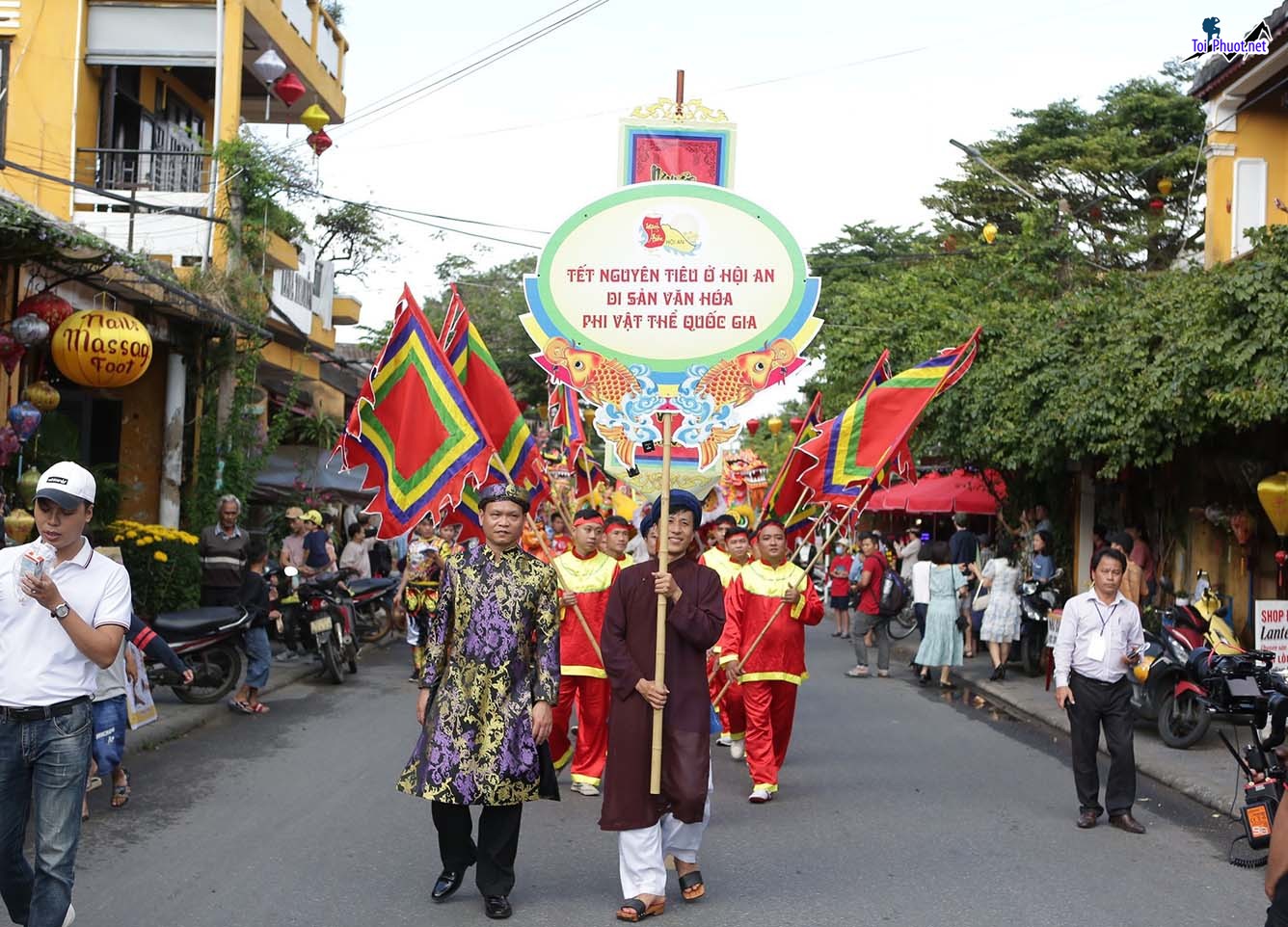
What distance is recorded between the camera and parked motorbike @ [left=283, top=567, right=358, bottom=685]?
45.5 ft

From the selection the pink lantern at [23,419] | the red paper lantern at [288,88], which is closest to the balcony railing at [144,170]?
the red paper lantern at [288,88]

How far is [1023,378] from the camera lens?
52.3 ft

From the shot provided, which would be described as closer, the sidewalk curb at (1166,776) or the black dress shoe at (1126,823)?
the black dress shoe at (1126,823)

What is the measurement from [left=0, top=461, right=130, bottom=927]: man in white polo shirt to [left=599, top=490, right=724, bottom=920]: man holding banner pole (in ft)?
7.62

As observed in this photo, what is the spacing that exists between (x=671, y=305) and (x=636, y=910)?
3586 mm

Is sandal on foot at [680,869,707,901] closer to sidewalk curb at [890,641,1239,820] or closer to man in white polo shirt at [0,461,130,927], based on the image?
man in white polo shirt at [0,461,130,927]

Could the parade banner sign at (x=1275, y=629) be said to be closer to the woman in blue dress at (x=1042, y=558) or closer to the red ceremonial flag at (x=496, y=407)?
the red ceremonial flag at (x=496, y=407)

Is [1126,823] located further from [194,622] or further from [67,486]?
[194,622]

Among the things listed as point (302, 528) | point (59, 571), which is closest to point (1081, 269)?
point (302, 528)

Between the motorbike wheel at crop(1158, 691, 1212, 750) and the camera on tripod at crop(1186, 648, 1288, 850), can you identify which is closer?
the camera on tripod at crop(1186, 648, 1288, 850)

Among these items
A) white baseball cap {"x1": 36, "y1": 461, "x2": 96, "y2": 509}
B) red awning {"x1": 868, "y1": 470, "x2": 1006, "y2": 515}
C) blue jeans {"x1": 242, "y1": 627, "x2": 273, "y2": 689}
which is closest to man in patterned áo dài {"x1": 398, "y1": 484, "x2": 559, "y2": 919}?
white baseball cap {"x1": 36, "y1": 461, "x2": 96, "y2": 509}

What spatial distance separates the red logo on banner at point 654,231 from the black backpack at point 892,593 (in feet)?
26.2

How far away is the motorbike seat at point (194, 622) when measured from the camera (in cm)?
1106

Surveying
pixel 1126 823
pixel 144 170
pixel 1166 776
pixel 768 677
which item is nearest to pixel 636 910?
pixel 768 677
